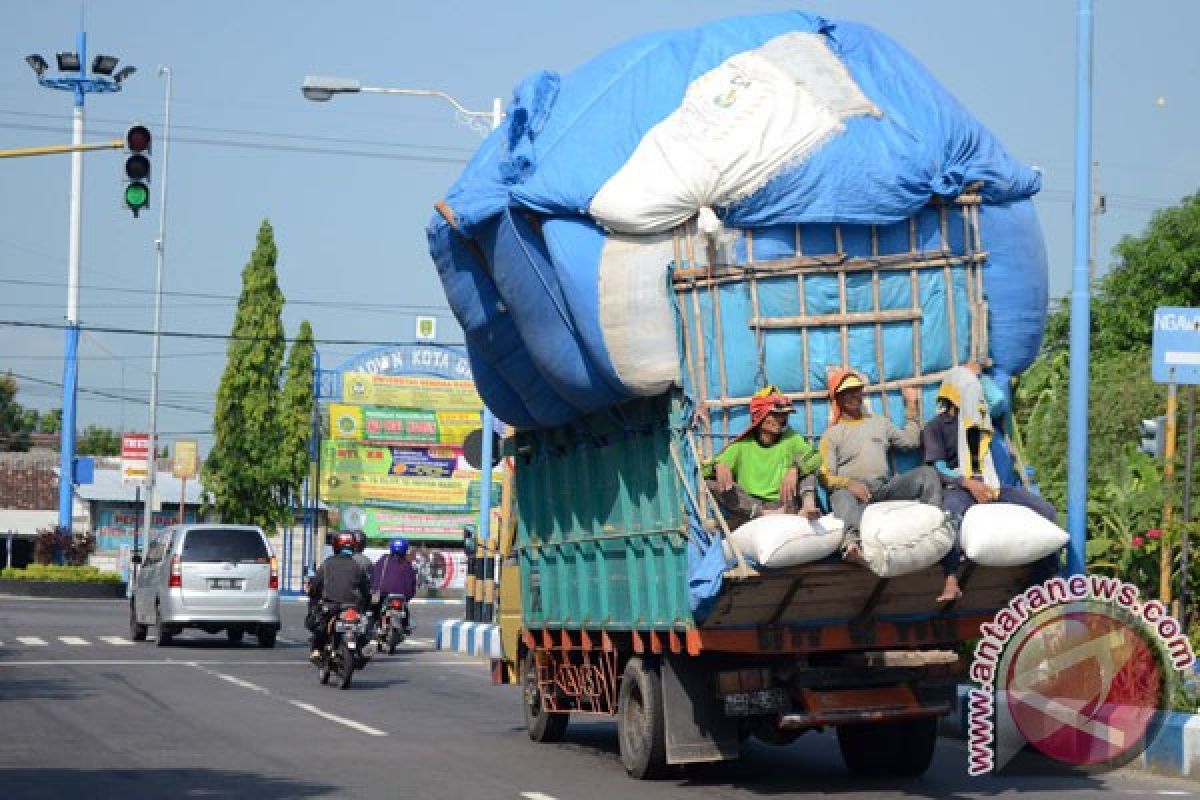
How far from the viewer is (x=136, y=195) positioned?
23516mm

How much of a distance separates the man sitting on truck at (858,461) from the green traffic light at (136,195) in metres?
13.7

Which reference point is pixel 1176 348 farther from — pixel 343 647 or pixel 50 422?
pixel 50 422

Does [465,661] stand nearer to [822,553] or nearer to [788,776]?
[788,776]

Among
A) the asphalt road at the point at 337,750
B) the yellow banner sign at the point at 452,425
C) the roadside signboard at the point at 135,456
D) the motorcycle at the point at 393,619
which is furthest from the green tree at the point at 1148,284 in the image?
the roadside signboard at the point at 135,456

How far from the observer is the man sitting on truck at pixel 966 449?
454 inches

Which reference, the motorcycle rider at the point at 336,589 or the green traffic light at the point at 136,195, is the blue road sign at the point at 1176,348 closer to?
the motorcycle rider at the point at 336,589

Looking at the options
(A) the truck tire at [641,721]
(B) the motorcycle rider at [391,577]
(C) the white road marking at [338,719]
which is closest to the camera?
(A) the truck tire at [641,721]

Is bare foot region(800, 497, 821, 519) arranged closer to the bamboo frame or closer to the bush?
the bamboo frame

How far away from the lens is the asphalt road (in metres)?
12.4

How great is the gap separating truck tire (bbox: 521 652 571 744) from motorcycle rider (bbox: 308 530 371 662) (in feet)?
20.1

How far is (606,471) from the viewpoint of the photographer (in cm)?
1371

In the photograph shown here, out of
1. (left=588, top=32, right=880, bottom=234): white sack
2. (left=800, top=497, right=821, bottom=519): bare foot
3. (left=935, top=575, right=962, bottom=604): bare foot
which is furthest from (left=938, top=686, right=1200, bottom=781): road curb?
(left=588, top=32, right=880, bottom=234): white sack

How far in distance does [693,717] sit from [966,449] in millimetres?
2513

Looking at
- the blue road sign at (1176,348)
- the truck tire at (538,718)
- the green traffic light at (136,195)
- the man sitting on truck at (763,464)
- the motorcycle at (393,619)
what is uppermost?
the green traffic light at (136,195)
